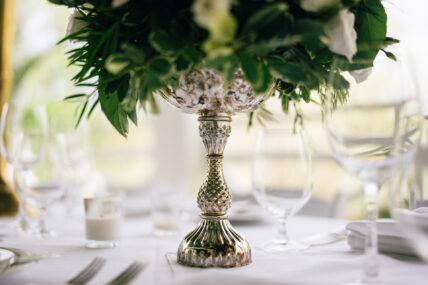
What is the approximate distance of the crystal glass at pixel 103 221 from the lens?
1.00 m

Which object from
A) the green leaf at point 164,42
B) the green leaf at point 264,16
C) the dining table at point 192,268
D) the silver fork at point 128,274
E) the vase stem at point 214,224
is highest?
the green leaf at point 264,16

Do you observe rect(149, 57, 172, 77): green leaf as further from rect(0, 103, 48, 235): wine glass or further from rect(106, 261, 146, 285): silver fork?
rect(0, 103, 48, 235): wine glass

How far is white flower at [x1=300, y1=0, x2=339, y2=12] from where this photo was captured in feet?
2.05

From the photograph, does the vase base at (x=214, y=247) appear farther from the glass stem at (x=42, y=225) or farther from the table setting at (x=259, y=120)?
the glass stem at (x=42, y=225)

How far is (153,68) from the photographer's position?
0.66 meters

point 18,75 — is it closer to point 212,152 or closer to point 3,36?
point 3,36

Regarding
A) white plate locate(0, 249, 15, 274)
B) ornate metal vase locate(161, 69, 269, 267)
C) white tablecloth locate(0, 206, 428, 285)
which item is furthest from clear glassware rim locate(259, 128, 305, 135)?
white plate locate(0, 249, 15, 274)

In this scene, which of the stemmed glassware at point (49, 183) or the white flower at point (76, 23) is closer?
the white flower at point (76, 23)

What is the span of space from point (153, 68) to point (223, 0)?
160 mm

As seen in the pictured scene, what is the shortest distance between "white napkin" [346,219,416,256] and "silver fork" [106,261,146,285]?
1.36 feet

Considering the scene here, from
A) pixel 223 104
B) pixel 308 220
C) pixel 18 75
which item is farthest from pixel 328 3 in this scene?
pixel 18 75

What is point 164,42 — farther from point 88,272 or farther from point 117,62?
point 88,272

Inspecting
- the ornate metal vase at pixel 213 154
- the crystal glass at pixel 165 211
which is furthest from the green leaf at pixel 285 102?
the crystal glass at pixel 165 211

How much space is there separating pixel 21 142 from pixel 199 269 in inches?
27.6
